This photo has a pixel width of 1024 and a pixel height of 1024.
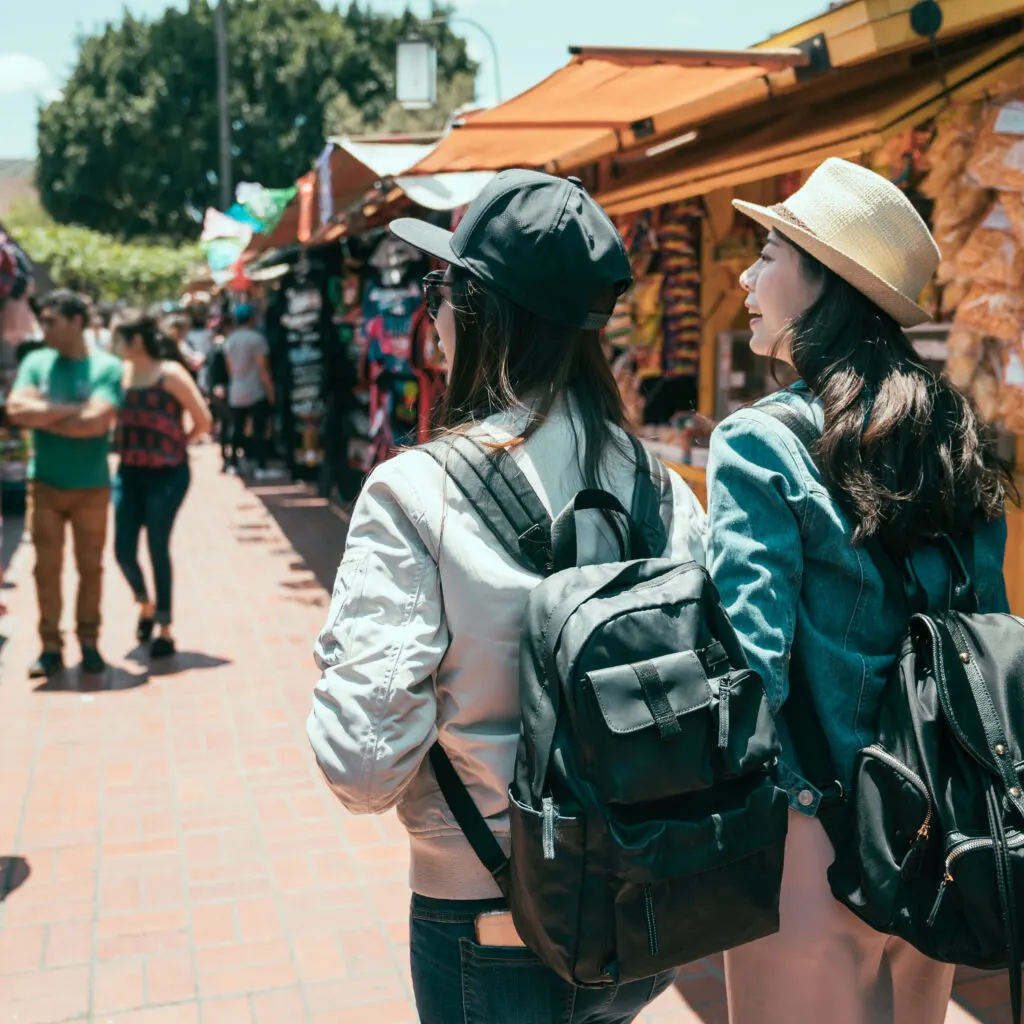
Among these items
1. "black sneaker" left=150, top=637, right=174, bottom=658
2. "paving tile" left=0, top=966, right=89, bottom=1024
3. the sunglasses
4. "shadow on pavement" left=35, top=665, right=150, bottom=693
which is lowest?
"shadow on pavement" left=35, top=665, right=150, bottom=693

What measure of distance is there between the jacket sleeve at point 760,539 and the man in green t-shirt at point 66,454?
447 centimetres

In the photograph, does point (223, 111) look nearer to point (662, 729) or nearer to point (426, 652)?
point (426, 652)

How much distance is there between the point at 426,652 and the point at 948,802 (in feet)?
2.62

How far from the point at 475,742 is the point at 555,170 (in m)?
4.58

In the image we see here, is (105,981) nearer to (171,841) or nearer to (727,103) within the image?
(171,841)

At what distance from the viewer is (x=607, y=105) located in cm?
456

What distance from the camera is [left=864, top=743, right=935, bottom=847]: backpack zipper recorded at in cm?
165

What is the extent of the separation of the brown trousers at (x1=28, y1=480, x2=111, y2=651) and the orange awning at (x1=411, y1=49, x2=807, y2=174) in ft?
7.83

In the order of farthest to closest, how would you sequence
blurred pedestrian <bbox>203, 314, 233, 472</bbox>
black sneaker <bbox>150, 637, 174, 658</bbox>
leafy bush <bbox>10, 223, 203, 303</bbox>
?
leafy bush <bbox>10, 223, 203, 303</bbox>
blurred pedestrian <bbox>203, 314, 233, 472</bbox>
black sneaker <bbox>150, 637, 174, 658</bbox>

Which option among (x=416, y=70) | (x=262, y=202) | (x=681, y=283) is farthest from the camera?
(x=416, y=70)

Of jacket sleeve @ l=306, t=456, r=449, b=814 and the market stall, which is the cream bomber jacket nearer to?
jacket sleeve @ l=306, t=456, r=449, b=814

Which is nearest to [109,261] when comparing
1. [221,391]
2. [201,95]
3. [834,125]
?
[201,95]

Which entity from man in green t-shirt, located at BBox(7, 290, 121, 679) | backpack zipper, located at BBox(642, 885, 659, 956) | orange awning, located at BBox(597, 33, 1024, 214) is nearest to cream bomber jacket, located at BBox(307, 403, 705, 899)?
backpack zipper, located at BBox(642, 885, 659, 956)

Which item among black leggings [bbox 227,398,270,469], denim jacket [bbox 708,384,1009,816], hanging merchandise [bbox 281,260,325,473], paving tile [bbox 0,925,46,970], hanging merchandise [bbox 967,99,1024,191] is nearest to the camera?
denim jacket [bbox 708,384,1009,816]
